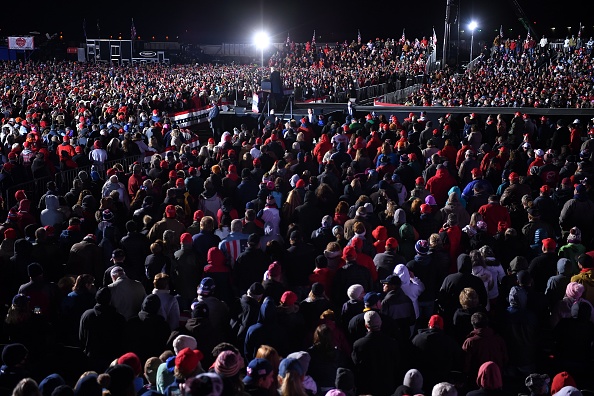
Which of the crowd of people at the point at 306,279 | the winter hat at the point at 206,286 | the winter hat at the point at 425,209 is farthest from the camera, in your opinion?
the winter hat at the point at 425,209

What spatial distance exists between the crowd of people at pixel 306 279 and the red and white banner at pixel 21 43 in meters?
58.8

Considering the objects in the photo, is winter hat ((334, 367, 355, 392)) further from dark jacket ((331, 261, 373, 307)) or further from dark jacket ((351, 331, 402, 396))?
dark jacket ((331, 261, 373, 307))

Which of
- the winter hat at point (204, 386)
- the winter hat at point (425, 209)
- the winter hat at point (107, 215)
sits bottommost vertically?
the winter hat at point (204, 386)

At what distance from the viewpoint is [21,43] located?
226 ft

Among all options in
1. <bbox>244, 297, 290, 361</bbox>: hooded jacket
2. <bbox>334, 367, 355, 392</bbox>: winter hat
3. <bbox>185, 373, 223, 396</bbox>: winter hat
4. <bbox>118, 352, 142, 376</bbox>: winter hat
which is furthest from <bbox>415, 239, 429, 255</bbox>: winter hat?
<bbox>185, 373, 223, 396</bbox>: winter hat

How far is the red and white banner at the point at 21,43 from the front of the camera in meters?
68.7

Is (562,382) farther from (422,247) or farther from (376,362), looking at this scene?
(422,247)

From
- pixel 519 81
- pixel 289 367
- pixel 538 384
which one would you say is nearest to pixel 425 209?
pixel 538 384

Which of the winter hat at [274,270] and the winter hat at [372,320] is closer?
the winter hat at [372,320]

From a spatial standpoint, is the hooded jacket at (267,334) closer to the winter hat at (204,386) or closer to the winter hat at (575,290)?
the winter hat at (204,386)

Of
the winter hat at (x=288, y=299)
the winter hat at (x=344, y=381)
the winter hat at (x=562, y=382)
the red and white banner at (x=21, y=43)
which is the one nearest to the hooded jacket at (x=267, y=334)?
the winter hat at (x=288, y=299)

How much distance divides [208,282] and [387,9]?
2865 inches

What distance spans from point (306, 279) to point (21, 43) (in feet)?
221

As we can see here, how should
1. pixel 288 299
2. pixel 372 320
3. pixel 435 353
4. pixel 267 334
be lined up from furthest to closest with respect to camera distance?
pixel 288 299, pixel 267 334, pixel 435 353, pixel 372 320
